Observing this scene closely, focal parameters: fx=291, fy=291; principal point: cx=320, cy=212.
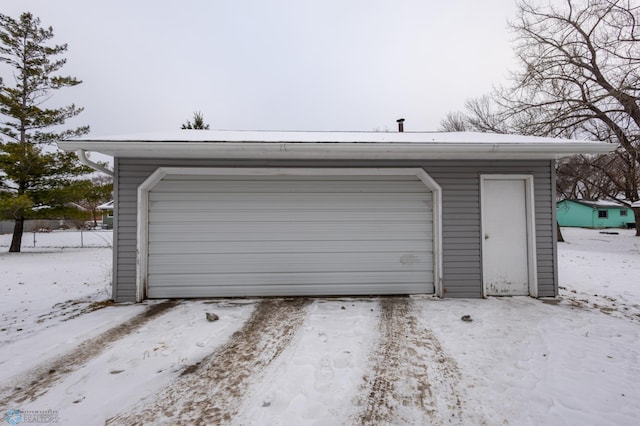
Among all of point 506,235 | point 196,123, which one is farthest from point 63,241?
point 506,235

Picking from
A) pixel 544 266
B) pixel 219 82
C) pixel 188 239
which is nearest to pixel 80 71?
pixel 219 82

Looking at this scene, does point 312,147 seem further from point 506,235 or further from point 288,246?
point 506,235

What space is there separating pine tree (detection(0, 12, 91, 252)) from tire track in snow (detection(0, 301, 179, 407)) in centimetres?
1097

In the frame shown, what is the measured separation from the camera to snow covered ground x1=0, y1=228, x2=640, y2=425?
202 cm

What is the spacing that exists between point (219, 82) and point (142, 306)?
14874 millimetres

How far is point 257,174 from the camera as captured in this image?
466 cm

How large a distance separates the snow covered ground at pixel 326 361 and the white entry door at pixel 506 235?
1.12 ft

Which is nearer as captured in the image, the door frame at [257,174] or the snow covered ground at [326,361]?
the snow covered ground at [326,361]

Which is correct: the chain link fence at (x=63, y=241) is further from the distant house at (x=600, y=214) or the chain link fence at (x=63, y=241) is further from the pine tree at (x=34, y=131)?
the distant house at (x=600, y=214)

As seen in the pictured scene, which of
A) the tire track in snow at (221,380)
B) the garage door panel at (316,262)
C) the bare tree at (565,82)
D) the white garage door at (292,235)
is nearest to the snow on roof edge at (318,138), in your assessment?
the white garage door at (292,235)

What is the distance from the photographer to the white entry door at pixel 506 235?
4.68 meters

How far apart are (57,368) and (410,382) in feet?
10.3

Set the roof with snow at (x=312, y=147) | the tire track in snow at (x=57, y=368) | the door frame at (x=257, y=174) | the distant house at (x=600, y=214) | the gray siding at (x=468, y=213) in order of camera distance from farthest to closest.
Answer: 1. the distant house at (x=600, y=214)
2. the gray siding at (x=468, y=213)
3. the door frame at (x=257, y=174)
4. the roof with snow at (x=312, y=147)
5. the tire track in snow at (x=57, y=368)

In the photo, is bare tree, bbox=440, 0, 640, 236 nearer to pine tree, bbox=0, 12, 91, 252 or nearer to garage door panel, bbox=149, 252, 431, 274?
garage door panel, bbox=149, 252, 431, 274
